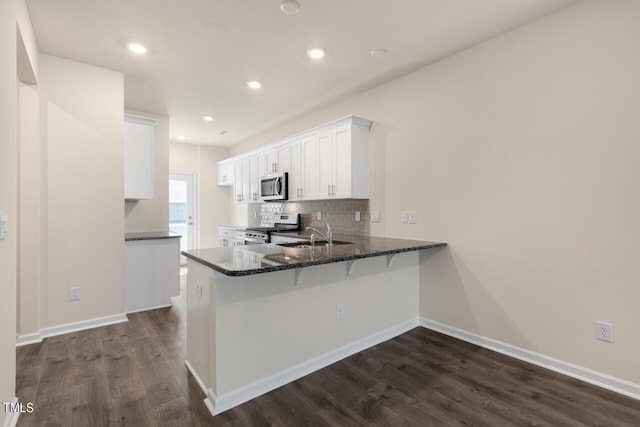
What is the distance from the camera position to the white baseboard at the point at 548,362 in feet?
6.85

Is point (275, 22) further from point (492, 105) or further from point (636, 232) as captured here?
point (636, 232)

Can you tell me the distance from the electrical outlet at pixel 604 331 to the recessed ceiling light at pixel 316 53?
3.09 meters

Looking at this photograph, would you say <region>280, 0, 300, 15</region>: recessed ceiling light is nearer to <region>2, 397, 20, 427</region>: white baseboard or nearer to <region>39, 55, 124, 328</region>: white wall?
<region>39, 55, 124, 328</region>: white wall

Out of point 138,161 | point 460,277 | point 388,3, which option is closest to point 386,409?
point 460,277

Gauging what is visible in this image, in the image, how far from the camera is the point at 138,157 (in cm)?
394

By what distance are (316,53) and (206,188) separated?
4.80 metres

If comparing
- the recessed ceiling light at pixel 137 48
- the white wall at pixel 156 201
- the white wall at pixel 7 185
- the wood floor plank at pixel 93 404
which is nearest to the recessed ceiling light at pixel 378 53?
the recessed ceiling light at pixel 137 48

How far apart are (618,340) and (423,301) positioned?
1.51m

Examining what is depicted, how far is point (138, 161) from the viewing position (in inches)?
155

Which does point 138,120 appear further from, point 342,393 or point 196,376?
point 342,393

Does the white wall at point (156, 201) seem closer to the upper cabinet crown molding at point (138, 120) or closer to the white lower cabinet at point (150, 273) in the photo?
the upper cabinet crown molding at point (138, 120)

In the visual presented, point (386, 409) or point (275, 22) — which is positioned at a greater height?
point (275, 22)

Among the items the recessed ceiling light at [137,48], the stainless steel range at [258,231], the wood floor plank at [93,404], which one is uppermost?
the recessed ceiling light at [137,48]

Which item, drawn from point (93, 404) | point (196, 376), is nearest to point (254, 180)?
point (196, 376)
